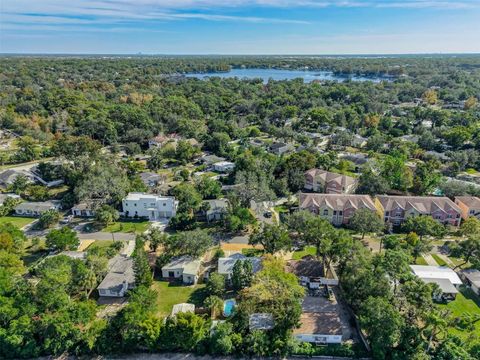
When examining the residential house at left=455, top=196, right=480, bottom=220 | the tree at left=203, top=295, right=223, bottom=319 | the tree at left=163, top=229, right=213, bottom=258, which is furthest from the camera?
the residential house at left=455, top=196, right=480, bottom=220

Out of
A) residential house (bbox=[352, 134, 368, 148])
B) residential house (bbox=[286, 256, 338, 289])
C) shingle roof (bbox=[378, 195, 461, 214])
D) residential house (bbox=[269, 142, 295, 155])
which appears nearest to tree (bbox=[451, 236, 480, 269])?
shingle roof (bbox=[378, 195, 461, 214])

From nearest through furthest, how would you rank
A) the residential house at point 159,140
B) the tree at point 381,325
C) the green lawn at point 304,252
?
the tree at point 381,325 → the green lawn at point 304,252 → the residential house at point 159,140

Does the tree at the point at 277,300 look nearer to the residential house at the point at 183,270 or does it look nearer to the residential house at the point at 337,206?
the residential house at the point at 183,270

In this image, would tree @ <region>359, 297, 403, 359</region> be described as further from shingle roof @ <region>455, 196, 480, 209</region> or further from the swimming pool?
shingle roof @ <region>455, 196, 480, 209</region>

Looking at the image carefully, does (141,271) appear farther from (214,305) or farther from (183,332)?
(183,332)

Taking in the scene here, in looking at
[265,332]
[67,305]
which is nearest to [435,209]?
[265,332]

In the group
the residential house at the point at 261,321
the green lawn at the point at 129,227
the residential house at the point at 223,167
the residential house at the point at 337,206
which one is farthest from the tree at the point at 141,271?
the residential house at the point at 223,167
